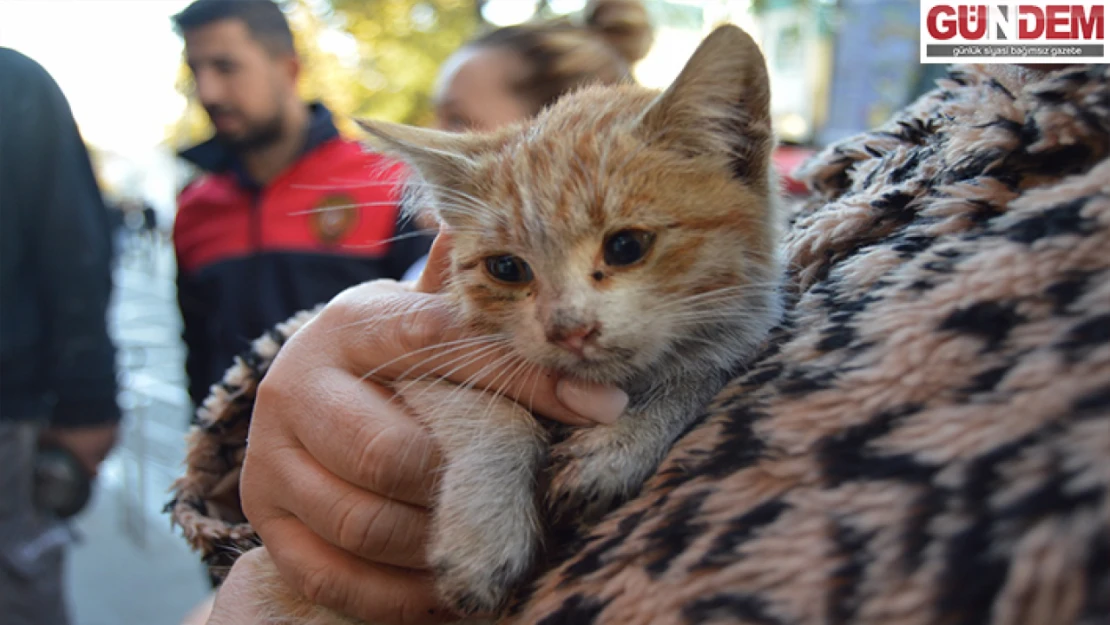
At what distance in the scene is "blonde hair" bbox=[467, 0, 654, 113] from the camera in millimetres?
3279

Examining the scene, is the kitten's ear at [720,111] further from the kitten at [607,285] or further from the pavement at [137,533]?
the pavement at [137,533]

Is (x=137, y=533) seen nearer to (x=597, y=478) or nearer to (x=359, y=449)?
(x=359, y=449)

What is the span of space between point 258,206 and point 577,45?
172 centimetres

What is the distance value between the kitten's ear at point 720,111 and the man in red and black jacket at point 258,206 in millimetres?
2199

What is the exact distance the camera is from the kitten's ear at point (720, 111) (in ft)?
4.51

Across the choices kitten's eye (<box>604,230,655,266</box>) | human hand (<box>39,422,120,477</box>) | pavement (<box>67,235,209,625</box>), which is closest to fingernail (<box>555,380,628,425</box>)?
kitten's eye (<box>604,230,655,266</box>)

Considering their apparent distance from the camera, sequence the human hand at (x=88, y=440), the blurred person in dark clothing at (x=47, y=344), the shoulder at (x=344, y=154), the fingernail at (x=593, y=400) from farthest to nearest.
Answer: the shoulder at (x=344, y=154)
the human hand at (x=88, y=440)
the blurred person in dark clothing at (x=47, y=344)
the fingernail at (x=593, y=400)

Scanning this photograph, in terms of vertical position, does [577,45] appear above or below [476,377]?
above

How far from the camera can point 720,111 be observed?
143 cm

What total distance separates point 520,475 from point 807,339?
1.78 feet

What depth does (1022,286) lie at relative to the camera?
0.75m

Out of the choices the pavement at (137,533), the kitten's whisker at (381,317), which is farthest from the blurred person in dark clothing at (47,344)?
the kitten's whisker at (381,317)

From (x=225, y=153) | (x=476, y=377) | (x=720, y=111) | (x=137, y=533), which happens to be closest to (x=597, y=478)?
(x=476, y=377)

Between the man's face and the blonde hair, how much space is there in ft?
3.70
